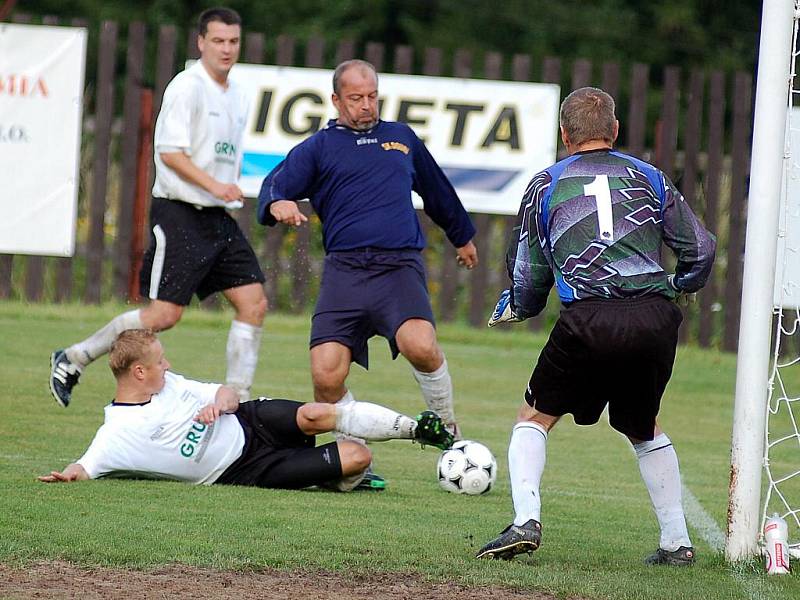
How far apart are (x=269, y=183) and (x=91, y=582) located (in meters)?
3.06

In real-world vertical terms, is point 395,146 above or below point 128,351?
above

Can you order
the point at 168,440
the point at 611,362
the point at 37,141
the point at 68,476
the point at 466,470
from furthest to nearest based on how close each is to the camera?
1. the point at 37,141
2. the point at 466,470
3. the point at 168,440
4. the point at 68,476
5. the point at 611,362

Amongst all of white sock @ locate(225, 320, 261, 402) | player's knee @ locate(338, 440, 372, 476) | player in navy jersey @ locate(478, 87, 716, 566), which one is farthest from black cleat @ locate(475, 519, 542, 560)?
white sock @ locate(225, 320, 261, 402)

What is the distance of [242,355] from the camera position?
341 inches

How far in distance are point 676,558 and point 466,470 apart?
172 centimetres

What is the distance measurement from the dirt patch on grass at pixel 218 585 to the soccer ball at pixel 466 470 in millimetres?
1919

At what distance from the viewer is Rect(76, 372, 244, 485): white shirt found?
6750mm

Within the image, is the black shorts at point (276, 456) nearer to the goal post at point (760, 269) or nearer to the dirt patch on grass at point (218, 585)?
the dirt patch on grass at point (218, 585)

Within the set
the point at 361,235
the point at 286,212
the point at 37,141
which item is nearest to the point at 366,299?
the point at 361,235

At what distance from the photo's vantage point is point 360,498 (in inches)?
273

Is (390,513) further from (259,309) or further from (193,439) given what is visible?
(259,309)

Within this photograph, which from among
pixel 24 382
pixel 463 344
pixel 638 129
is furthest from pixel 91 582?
pixel 638 129

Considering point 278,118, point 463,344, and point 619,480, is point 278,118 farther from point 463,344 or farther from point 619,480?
point 619,480

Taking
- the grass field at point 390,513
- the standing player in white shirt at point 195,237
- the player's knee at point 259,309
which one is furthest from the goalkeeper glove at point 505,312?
the player's knee at point 259,309
